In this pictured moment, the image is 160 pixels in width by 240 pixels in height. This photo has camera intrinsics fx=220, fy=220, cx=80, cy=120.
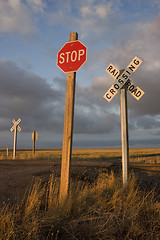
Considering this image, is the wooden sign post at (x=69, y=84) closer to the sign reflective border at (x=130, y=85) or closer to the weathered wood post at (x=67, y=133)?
the weathered wood post at (x=67, y=133)

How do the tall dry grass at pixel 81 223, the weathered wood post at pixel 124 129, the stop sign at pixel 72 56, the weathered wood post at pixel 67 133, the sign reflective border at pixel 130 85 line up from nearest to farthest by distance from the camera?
the tall dry grass at pixel 81 223 < the weathered wood post at pixel 67 133 < the stop sign at pixel 72 56 < the sign reflective border at pixel 130 85 < the weathered wood post at pixel 124 129

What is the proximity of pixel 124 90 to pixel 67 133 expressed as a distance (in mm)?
2712

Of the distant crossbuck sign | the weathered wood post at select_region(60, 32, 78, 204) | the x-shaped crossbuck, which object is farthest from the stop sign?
the x-shaped crossbuck

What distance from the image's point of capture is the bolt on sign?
269 inches

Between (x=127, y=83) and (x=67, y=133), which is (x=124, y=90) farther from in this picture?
(x=67, y=133)

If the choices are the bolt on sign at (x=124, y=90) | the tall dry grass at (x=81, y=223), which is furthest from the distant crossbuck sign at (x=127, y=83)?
the tall dry grass at (x=81, y=223)

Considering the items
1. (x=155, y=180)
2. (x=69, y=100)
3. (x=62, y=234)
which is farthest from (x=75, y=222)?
(x=155, y=180)

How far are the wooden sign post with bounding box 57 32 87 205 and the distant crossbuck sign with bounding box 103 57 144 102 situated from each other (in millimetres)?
1468

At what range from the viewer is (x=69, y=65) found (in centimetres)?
586

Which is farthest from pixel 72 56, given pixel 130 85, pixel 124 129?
pixel 124 129

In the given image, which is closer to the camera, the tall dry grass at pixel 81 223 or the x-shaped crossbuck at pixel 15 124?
the tall dry grass at pixel 81 223

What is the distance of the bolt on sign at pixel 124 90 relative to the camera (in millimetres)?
6828

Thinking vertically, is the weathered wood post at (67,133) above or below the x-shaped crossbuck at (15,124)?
below

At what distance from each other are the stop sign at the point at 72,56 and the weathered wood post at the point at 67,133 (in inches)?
8.1
